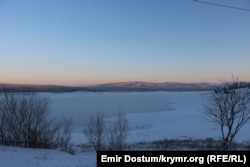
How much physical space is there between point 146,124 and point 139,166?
112 feet

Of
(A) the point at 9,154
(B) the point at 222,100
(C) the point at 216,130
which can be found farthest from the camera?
(C) the point at 216,130

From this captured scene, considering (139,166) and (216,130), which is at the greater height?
(139,166)

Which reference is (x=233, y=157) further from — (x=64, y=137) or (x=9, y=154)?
(x=64, y=137)

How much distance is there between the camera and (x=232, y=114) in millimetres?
20141

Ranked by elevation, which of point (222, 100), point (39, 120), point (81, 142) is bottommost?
point (81, 142)

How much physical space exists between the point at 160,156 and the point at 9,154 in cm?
1164

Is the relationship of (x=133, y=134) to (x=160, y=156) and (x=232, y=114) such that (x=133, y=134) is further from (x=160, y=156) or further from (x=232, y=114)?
(x=160, y=156)

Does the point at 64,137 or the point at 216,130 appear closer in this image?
the point at 64,137

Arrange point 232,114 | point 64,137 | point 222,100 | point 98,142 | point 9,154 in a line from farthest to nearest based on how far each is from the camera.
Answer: point 64,137 → point 98,142 → point 222,100 → point 232,114 → point 9,154

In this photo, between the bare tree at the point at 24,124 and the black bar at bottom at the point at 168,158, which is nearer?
the black bar at bottom at the point at 168,158

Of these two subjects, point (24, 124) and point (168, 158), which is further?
point (24, 124)

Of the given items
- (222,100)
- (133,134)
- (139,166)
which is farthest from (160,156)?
(133,134)

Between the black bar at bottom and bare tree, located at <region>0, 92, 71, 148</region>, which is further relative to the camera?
bare tree, located at <region>0, 92, 71, 148</region>

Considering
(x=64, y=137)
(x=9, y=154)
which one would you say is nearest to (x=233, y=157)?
(x=9, y=154)
